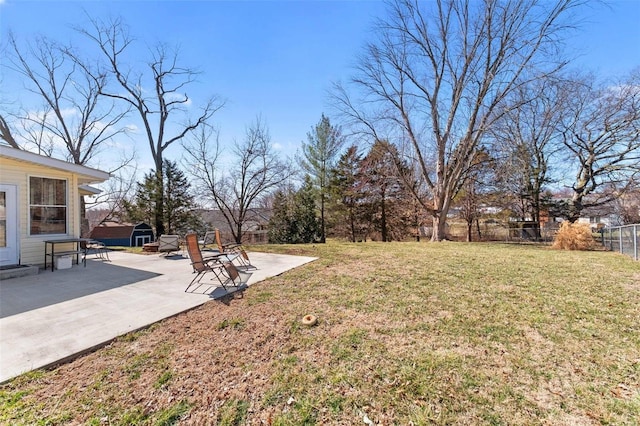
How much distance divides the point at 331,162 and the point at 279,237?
23.9 feet

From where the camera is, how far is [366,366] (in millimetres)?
2537

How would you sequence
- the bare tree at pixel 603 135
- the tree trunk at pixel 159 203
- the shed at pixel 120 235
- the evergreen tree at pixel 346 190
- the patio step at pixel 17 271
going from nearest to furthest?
1. the patio step at pixel 17 271
2. the bare tree at pixel 603 135
3. the shed at pixel 120 235
4. the tree trunk at pixel 159 203
5. the evergreen tree at pixel 346 190

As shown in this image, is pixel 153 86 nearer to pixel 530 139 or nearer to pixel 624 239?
pixel 624 239

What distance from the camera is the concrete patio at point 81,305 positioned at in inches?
112

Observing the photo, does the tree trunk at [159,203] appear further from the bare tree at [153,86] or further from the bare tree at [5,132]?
the bare tree at [5,132]

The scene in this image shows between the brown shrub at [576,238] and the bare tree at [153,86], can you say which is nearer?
the brown shrub at [576,238]

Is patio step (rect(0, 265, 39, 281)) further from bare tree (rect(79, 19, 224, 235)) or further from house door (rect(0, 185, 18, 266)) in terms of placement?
bare tree (rect(79, 19, 224, 235))

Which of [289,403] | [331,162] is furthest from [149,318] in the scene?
[331,162]

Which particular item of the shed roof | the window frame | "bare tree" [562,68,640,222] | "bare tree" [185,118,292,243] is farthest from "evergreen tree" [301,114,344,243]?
the window frame

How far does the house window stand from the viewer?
258 inches

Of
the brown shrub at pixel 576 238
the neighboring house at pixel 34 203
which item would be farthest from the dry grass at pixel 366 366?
the brown shrub at pixel 576 238

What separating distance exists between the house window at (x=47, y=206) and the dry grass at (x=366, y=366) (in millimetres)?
5859

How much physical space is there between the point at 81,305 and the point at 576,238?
14.8m

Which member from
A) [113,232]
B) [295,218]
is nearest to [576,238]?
[295,218]
